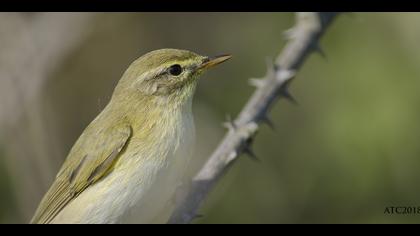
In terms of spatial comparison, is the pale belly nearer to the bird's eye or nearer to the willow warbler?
the willow warbler

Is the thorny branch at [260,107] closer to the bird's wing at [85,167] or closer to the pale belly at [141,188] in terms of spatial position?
the pale belly at [141,188]

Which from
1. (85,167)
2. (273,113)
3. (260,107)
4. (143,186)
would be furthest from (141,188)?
(273,113)

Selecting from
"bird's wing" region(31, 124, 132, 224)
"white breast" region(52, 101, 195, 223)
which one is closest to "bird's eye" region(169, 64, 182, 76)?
"white breast" region(52, 101, 195, 223)

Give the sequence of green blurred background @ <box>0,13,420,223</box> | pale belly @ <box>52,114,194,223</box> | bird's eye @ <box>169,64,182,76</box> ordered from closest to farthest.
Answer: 1. pale belly @ <box>52,114,194,223</box>
2. bird's eye @ <box>169,64,182,76</box>
3. green blurred background @ <box>0,13,420,223</box>

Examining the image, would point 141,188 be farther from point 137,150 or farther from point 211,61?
point 211,61

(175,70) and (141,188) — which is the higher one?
(175,70)

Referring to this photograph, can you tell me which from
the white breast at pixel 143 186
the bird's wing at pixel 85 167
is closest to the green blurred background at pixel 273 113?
the bird's wing at pixel 85 167

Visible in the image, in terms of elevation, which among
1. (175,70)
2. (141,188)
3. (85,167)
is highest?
(175,70)
